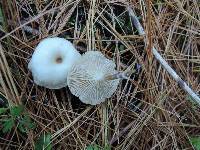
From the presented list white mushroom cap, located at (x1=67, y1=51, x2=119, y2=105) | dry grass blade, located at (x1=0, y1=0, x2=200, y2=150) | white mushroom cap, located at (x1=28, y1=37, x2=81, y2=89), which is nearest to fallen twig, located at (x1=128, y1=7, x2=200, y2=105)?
dry grass blade, located at (x1=0, y1=0, x2=200, y2=150)

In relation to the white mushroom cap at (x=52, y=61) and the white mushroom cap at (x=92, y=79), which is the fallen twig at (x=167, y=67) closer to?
the white mushroom cap at (x=92, y=79)

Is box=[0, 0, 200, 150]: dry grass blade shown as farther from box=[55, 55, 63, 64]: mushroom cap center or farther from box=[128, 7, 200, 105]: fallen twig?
box=[55, 55, 63, 64]: mushroom cap center

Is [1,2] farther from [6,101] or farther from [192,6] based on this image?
[192,6]

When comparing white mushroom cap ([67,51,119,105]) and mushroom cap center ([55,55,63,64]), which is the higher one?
mushroom cap center ([55,55,63,64])

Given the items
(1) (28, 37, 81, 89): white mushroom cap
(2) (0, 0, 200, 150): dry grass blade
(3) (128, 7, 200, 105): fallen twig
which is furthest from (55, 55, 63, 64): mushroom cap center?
(3) (128, 7, 200, 105): fallen twig

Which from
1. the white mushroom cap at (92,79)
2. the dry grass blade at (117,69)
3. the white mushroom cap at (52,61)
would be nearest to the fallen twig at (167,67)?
the dry grass blade at (117,69)

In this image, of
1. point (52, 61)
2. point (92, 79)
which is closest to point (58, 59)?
point (52, 61)
